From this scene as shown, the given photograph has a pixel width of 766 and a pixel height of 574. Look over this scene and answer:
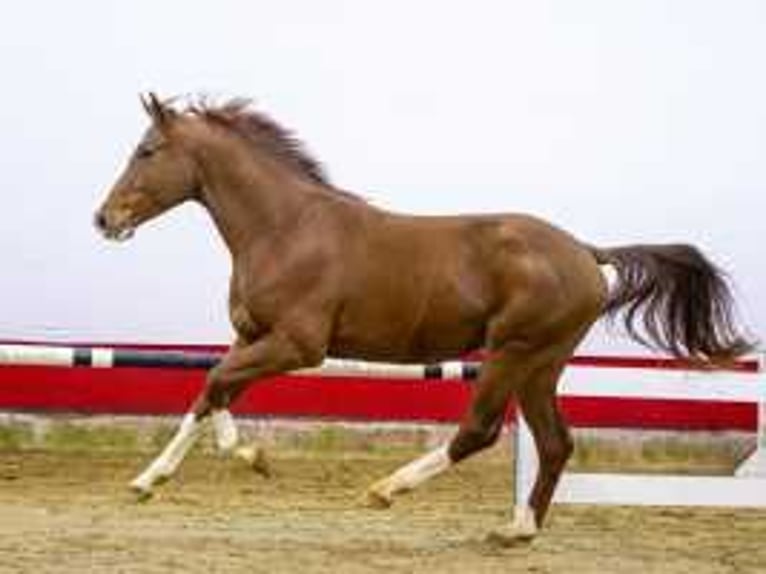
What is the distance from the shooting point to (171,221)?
10.3 meters

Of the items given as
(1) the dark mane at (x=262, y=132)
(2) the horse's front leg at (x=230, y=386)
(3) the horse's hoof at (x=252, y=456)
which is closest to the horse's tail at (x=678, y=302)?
(1) the dark mane at (x=262, y=132)

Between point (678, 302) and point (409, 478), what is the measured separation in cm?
127

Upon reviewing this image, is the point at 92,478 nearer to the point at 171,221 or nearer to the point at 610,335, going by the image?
the point at 171,221

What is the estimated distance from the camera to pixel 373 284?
666 cm

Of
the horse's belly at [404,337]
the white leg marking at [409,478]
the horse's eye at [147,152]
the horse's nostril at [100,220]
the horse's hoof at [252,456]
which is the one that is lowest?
the white leg marking at [409,478]

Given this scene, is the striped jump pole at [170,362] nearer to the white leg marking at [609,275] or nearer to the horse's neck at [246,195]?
the white leg marking at [609,275]

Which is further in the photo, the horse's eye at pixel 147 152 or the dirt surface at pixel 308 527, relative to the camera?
the horse's eye at pixel 147 152

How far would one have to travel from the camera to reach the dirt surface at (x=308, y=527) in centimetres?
625

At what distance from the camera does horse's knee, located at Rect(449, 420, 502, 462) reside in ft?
21.8

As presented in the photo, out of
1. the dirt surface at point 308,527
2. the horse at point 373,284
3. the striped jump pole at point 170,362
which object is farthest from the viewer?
the striped jump pole at point 170,362

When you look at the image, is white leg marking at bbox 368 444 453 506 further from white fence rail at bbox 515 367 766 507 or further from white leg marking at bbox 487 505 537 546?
white fence rail at bbox 515 367 766 507

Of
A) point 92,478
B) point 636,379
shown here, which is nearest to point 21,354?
point 92,478

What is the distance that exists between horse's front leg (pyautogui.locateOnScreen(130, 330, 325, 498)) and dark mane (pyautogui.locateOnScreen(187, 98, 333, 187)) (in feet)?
2.54

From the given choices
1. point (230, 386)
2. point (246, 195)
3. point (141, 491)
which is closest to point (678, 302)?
point (246, 195)
